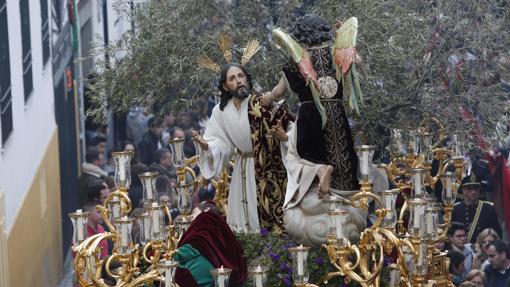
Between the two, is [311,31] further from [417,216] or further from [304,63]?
[417,216]

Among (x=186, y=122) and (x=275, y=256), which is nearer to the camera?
(x=275, y=256)

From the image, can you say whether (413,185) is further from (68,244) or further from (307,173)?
(68,244)

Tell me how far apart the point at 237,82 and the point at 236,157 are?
2.20ft

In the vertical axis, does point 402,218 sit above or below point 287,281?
above

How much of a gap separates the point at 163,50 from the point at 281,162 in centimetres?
254

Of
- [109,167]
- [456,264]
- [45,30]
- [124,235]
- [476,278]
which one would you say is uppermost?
[45,30]

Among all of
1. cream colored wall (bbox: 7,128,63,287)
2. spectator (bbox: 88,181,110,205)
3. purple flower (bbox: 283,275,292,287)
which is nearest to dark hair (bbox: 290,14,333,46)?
purple flower (bbox: 283,275,292,287)

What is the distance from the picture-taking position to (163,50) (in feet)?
59.6

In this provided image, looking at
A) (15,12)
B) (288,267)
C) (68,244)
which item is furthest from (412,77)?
(68,244)

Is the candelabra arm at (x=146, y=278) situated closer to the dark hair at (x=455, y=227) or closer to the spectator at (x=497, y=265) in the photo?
the spectator at (x=497, y=265)

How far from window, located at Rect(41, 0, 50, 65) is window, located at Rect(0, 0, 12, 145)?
10.7ft

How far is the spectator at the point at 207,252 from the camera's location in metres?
15.1

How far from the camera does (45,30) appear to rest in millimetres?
23406

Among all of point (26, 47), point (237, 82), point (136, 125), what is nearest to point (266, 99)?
point (237, 82)
